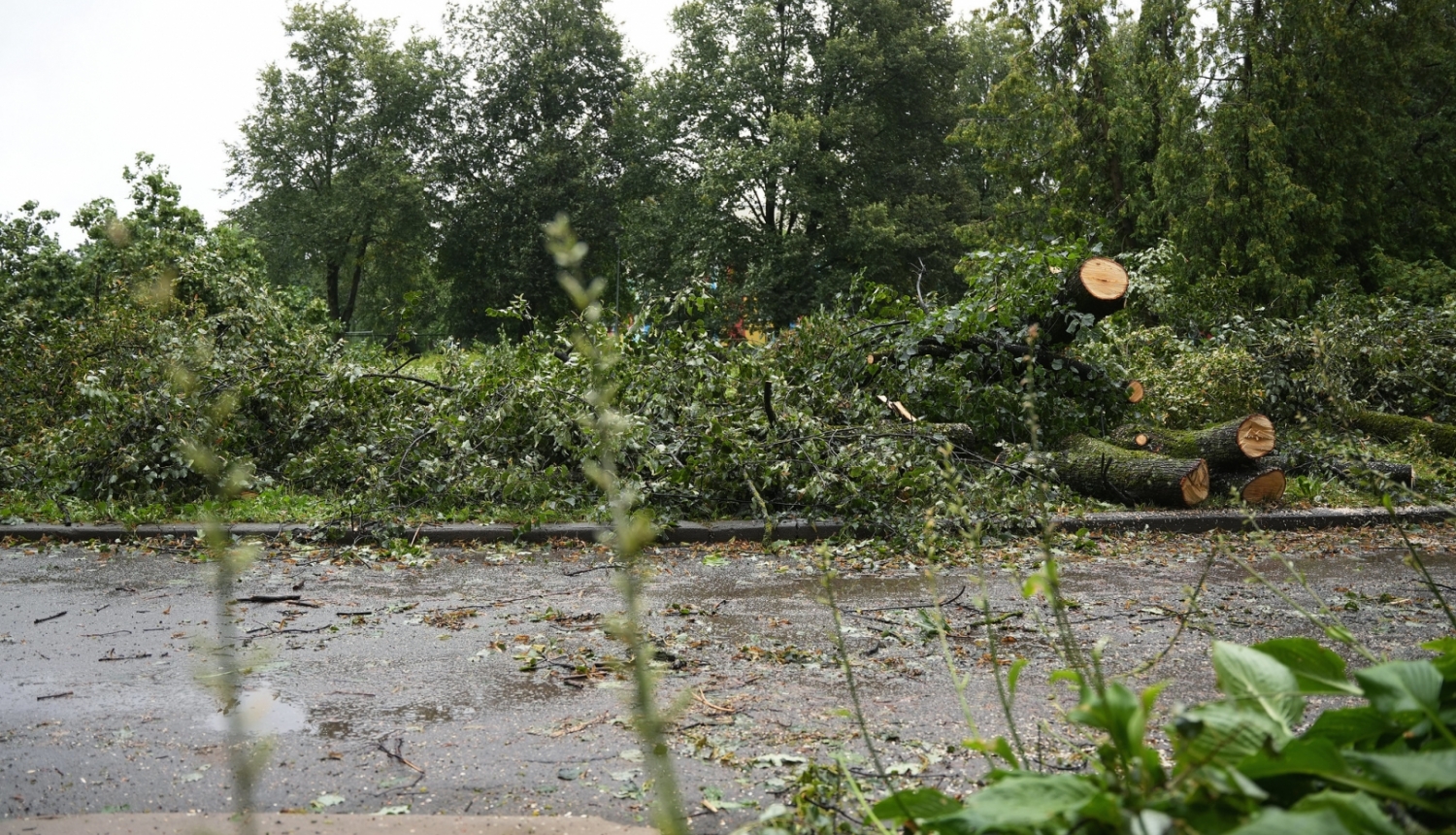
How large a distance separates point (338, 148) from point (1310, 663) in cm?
4627

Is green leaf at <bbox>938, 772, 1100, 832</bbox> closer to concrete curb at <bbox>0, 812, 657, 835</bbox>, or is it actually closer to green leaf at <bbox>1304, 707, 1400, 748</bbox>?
green leaf at <bbox>1304, 707, 1400, 748</bbox>

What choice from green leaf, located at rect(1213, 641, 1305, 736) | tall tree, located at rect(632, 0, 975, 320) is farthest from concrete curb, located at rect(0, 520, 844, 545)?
tall tree, located at rect(632, 0, 975, 320)

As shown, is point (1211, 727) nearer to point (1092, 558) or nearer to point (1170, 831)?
point (1170, 831)

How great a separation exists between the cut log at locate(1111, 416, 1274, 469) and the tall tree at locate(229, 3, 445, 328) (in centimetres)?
3663

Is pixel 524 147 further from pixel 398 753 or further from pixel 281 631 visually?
pixel 398 753

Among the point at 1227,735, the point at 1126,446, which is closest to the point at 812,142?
the point at 1126,446

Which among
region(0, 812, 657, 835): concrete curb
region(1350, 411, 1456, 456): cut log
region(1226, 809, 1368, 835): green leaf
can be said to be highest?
region(1226, 809, 1368, 835): green leaf

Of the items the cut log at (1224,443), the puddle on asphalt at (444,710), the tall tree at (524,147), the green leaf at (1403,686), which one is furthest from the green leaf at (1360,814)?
the tall tree at (524,147)

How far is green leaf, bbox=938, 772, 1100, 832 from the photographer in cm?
127

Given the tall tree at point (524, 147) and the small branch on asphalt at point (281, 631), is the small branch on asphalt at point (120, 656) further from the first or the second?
the tall tree at point (524, 147)

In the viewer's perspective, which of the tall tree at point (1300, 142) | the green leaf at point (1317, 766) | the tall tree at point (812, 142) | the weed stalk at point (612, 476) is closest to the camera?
the weed stalk at point (612, 476)

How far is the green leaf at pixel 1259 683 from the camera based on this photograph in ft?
4.77

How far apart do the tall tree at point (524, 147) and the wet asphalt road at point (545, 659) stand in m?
34.5

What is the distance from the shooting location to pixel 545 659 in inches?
177
